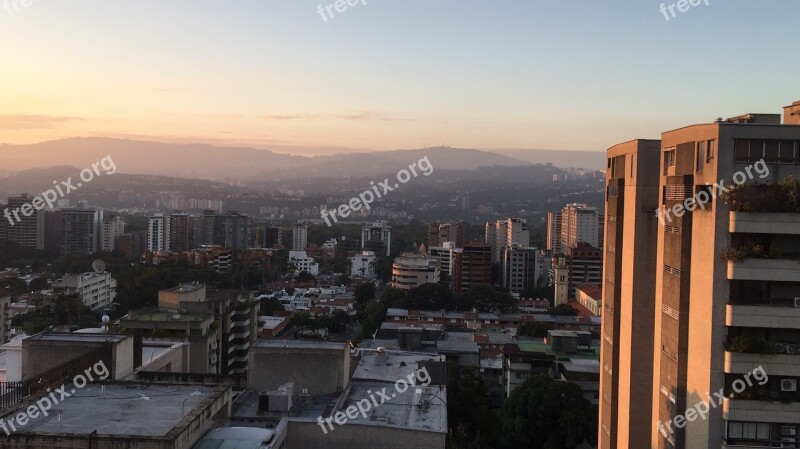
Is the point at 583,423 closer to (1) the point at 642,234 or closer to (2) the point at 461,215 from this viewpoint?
(1) the point at 642,234

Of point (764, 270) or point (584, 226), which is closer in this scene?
point (764, 270)

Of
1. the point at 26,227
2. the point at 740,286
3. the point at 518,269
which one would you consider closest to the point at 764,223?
the point at 740,286

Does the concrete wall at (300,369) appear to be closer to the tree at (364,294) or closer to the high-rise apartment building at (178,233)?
the tree at (364,294)

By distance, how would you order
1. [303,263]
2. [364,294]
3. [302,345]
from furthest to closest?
[303,263], [364,294], [302,345]

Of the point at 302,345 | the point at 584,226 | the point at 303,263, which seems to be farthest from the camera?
the point at 584,226

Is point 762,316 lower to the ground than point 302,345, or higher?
higher

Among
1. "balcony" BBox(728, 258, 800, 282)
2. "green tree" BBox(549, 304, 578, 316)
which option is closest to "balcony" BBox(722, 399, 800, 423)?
"balcony" BBox(728, 258, 800, 282)

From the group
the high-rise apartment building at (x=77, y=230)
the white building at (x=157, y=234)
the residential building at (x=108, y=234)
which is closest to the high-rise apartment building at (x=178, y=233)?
the white building at (x=157, y=234)

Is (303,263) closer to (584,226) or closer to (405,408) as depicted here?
(584,226)
